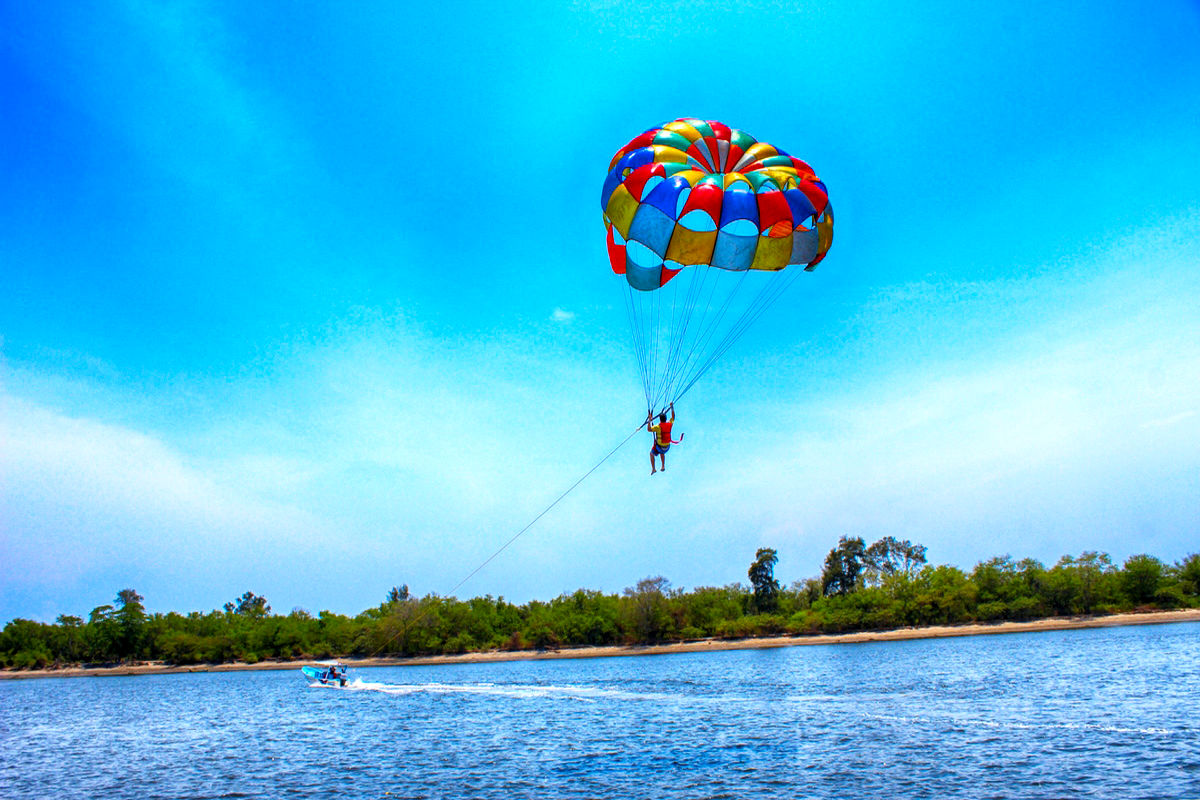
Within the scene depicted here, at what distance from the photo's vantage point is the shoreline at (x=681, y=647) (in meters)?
68.1

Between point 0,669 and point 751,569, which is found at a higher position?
point 751,569

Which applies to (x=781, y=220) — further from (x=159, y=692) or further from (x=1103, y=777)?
(x=159, y=692)

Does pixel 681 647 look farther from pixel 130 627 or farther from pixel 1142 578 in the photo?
pixel 130 627

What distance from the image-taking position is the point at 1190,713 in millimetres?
20656

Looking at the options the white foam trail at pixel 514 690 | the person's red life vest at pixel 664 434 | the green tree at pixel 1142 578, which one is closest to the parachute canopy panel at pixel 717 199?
the person's red life vest at pixel 664 434

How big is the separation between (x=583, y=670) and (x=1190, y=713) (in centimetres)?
4505

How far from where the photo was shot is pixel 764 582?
283 feet

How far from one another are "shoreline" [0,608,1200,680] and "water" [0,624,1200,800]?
88.5 feet

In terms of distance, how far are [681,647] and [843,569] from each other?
22706 millimetres

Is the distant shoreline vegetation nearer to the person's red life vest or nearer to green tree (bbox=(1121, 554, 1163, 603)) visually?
green tree (bbox=(1121, 554, 1163, 603))

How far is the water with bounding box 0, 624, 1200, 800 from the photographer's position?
16.3m

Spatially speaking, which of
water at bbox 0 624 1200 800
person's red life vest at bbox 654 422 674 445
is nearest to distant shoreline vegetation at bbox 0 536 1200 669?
water at bbox 0 624 1200 800

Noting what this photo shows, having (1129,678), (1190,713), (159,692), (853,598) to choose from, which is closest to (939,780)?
(1190,713)

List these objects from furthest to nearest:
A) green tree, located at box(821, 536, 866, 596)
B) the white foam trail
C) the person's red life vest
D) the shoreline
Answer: green tree, located at box(821, 536, 866, 596) < the shoreline < the white foam trail < the person's red life vest
